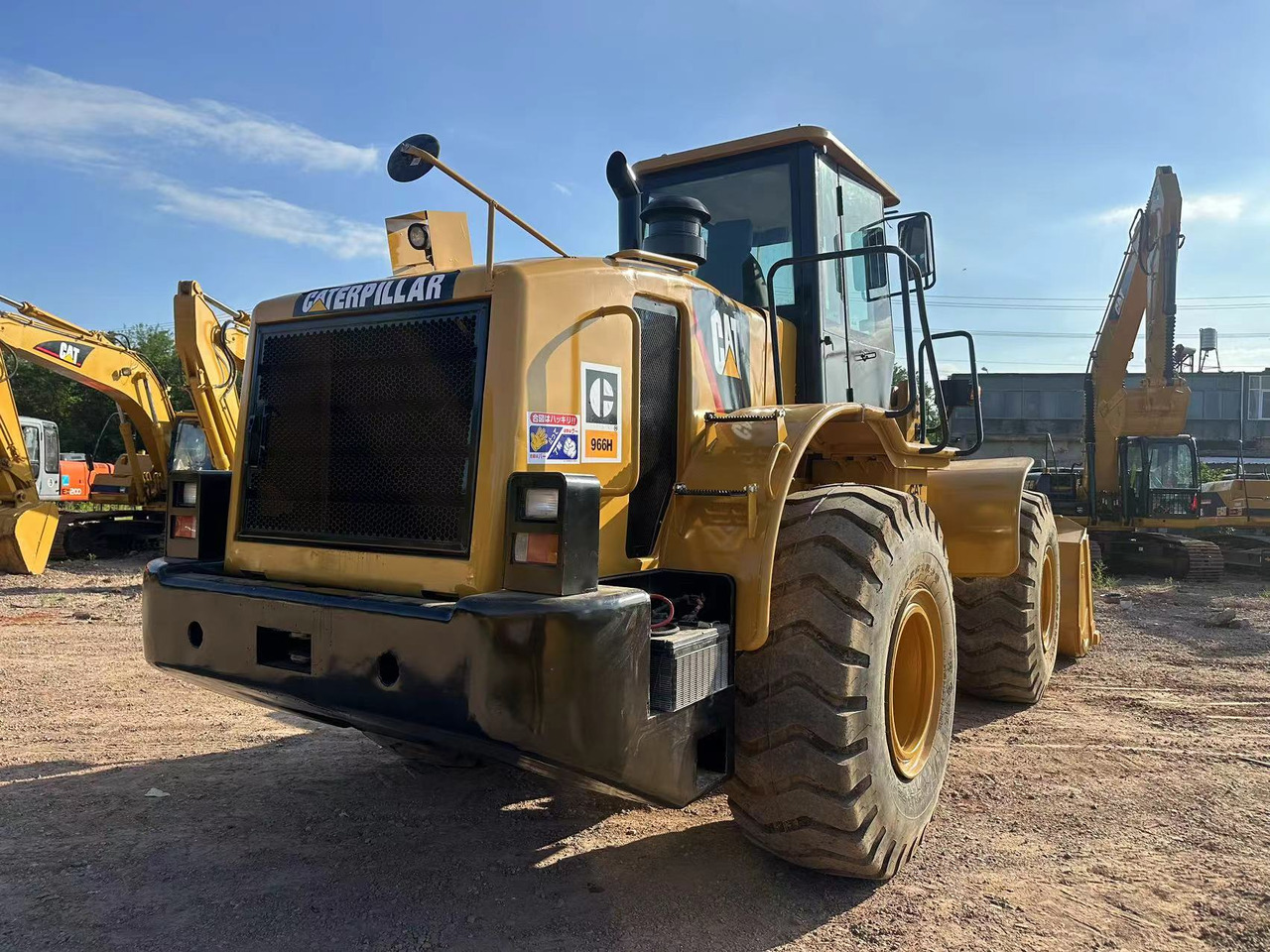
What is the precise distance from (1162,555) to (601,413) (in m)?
14.5

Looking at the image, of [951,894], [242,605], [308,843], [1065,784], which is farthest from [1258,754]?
[242,605]

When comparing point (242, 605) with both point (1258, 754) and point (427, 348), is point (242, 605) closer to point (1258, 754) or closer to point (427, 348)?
point (427, 348)

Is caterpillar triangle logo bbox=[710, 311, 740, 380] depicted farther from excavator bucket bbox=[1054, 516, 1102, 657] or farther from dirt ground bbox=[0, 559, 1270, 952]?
excavator bucket bbox=[1054, 516, 1102, 657]

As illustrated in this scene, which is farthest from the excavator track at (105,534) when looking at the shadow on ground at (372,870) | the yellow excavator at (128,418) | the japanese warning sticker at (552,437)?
the japanese warning sticker at (552,437)

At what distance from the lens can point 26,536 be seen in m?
13.0

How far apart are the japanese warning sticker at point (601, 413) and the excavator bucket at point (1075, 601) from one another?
16.8ft

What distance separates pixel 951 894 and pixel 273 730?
3.70 metres

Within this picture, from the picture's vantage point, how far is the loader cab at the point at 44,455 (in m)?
16.9

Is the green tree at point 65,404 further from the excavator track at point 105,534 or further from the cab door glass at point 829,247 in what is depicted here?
the cab door glass at point 829,247

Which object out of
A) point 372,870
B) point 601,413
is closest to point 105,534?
point 372,870

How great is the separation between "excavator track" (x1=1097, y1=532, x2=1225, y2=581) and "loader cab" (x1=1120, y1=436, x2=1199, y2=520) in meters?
0.41

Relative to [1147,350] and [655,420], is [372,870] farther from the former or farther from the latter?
[1147,350]

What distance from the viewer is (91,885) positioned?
3305mm

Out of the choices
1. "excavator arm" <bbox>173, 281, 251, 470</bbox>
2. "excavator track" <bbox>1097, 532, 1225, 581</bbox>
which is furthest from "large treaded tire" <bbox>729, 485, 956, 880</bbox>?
"excavator track" <bbox>1097, 532, 1225, 581</bbox>
